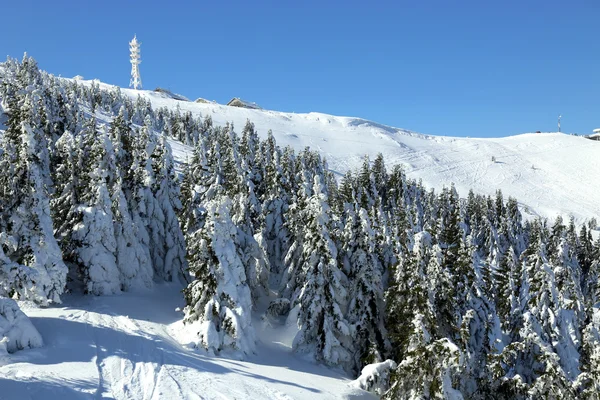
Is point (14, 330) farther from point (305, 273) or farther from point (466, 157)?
point (466, 157)

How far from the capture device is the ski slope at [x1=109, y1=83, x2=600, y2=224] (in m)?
133

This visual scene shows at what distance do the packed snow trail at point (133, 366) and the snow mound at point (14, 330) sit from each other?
1.40ft

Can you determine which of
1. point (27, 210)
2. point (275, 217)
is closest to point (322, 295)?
point (27, 210)

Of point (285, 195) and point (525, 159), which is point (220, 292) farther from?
point (525, 159)

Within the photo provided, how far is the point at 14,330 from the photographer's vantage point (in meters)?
17.6

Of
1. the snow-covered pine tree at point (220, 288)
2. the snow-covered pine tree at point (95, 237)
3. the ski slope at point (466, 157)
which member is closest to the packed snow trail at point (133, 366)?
the snow-covered pine tree at point (95, 237)

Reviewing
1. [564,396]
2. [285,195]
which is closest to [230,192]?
[285,195]

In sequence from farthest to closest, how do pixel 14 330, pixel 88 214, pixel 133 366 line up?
pixel 88 214, pixel 133 366, pixel 14 330

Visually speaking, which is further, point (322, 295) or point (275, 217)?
point (275, 217)

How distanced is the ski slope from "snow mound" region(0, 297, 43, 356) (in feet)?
279

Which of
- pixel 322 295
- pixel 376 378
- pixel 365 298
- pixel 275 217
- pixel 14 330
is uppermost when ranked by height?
pixel 275 217

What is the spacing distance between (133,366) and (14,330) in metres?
4.78

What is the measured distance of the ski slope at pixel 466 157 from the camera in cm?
13275

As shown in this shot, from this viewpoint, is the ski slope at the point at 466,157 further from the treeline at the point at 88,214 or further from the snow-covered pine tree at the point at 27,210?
the snow-covered pine tree at the point at 27,210
